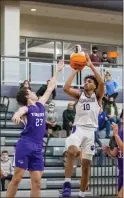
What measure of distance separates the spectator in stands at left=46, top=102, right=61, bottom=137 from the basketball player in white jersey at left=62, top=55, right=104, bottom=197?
Result: 678cm

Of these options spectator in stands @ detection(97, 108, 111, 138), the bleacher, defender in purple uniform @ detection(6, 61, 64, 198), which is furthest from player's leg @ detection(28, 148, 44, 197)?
spectator in stands @ detection(97, 108, 111, 138)

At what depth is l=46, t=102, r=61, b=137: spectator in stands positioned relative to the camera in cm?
1593

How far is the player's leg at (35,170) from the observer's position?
25.7 feet

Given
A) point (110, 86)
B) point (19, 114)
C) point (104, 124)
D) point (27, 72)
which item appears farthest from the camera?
point (27, 72)

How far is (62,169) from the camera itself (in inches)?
612

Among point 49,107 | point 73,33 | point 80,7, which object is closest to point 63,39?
point 73,33

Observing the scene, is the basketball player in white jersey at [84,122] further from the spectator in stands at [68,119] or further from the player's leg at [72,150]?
the spectator in stands at [68,119]

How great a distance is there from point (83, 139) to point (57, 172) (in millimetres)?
6366

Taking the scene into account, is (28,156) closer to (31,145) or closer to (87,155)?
(31,145)

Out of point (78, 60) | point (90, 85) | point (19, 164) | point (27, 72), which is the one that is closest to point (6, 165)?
point (90, 85)

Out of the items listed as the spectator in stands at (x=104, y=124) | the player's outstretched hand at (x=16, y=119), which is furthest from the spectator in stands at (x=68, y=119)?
the player's outstretched hand at (x=16, y=119)

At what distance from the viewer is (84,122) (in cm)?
899

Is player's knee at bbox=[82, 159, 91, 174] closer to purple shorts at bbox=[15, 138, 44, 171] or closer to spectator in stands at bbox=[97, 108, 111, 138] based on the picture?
purple shorts at bbox=[15, 138, 44, 171]

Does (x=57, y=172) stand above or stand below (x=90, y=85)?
below
